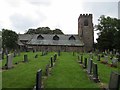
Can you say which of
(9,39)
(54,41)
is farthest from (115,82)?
(54,41)

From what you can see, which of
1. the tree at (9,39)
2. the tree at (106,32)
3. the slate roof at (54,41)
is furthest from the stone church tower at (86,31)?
the tree at (9,39)

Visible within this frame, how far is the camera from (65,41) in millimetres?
79500

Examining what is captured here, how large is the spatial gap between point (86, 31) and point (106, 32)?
1199cm

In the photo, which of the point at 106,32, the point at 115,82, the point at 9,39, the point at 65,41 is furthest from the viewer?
the point at 65,41

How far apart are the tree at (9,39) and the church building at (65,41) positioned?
7285mm

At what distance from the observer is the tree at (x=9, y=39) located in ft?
217

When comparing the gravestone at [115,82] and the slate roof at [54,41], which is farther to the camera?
the slate roof at [54,41]

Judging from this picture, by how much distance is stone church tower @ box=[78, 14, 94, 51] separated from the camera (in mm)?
80938

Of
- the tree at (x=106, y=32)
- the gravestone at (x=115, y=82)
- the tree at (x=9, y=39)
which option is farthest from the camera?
the tree at (x=106, y=32)

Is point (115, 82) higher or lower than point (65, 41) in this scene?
lower

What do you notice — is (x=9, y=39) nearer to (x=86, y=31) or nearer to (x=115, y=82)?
(x=86, y=31)

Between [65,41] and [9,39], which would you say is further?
[65,41]

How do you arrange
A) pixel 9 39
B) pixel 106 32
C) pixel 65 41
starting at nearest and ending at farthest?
pixel 9 39 → pixel 106 32 → pixel 65 41

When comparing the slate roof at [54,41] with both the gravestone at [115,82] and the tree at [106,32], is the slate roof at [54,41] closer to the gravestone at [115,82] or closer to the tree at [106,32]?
the tree at [106,32]
